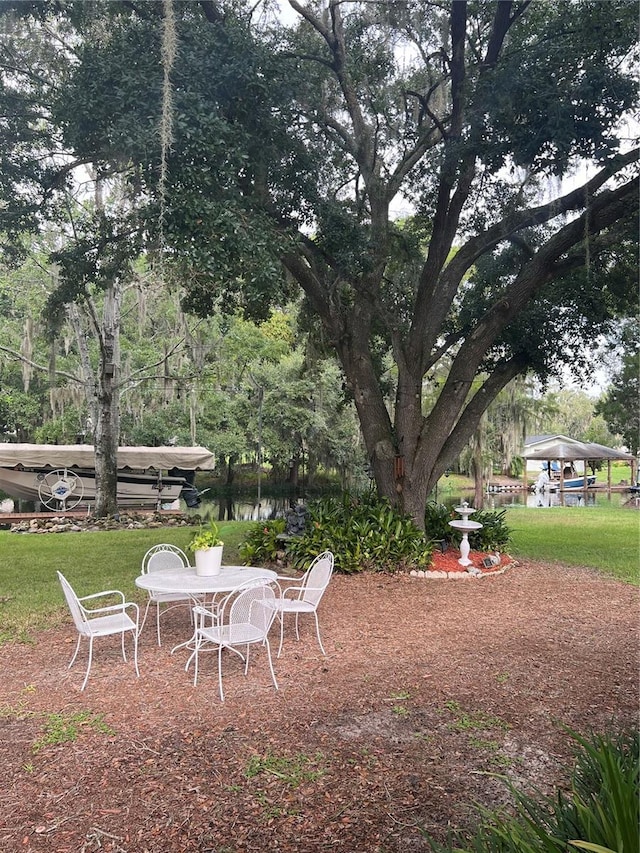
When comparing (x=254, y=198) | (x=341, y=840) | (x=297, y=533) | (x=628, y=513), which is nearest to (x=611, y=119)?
(x=254, y=198)

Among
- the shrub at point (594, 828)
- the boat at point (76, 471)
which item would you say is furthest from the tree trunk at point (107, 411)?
the shrub at point (594, 828)

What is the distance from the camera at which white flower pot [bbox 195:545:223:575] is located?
4652mm

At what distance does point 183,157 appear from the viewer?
5375 millimetres

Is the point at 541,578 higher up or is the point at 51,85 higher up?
the point at 51,85

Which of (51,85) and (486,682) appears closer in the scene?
(486,682)

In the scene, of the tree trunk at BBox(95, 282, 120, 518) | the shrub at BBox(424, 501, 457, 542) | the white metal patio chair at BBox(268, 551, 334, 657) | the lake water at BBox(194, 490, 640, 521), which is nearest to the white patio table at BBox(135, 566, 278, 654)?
the white metal patio chair at BBox(268, 551, 334, 657)

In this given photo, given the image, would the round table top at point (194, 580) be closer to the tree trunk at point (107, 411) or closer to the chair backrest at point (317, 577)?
the chair backrest at point (317, 577)

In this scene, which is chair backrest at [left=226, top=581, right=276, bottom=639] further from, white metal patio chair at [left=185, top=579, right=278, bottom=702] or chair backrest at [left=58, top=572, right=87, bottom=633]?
chair backrest at [left=58, top=572, right=87, bottom=633]

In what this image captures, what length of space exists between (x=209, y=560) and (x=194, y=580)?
21 centimetres

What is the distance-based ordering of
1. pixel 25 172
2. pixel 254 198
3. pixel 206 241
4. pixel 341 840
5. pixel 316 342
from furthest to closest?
Result: 1. pixel 316 342
2. pixel 25 172
3. pixel 254 198
4. pixel 206 241
5. pixel 341 840

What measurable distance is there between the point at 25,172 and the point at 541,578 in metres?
7.95

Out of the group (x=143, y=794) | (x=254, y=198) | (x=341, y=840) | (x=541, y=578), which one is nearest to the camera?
(x=341, y=840)

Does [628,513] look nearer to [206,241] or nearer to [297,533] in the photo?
[297,533]

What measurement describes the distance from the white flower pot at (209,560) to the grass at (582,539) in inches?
219
